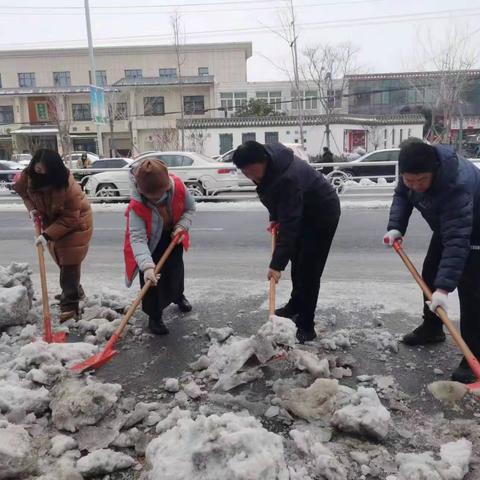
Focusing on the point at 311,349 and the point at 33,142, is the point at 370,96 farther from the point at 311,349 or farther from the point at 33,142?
the point at 311,349

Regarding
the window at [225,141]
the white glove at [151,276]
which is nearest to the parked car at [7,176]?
the window at [225,141]

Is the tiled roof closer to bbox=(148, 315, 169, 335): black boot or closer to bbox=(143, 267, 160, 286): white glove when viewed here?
bbox=(148, 315, 169, 335): black boot

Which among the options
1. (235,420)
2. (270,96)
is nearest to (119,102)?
(270,96)

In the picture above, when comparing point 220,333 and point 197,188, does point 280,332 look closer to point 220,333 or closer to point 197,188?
point 220,333

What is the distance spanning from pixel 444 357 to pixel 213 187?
33.4ft

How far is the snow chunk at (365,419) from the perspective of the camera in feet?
8.20

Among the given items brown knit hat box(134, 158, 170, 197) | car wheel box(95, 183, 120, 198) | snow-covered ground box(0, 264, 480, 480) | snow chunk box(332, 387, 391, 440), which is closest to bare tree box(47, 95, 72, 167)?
car wheel box(95, 183, 120, 198)

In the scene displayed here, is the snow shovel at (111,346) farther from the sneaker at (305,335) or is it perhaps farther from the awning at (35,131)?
the awning at (35,131)

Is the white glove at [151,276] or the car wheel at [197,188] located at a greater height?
the white glove at [151,276]

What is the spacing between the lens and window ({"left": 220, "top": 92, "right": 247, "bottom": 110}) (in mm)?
39812

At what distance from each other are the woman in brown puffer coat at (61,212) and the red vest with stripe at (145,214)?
0.54m

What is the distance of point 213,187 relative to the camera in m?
13.2

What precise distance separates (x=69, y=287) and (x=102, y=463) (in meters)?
2.10

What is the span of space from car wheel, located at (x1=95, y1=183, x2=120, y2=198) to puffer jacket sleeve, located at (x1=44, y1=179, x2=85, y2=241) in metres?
9.45
